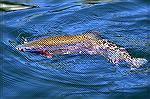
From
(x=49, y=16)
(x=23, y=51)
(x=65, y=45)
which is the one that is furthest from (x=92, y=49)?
(x=49, y=16)

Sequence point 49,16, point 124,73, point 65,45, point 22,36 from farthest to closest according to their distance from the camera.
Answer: point 49,16, point 22,36, point 65,45, point 124,73

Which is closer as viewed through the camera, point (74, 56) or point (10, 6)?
point (74, 56)

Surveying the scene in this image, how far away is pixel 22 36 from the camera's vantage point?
736 cm

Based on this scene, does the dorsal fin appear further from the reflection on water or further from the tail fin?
the reflection on water

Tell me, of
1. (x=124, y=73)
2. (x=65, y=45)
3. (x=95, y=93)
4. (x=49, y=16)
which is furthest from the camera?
(x=49, y=16)

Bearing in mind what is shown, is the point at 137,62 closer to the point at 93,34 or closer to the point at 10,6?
the point at 93,34

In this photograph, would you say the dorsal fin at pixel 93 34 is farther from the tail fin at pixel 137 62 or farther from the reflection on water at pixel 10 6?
the reflection on water at pixel 10 6

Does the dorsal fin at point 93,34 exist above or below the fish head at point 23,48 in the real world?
above

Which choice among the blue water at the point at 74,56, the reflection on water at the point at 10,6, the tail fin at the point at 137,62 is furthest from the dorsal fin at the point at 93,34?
the reflection on water at the point at 10,6

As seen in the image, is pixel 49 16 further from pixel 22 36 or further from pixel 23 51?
pixel 23 51

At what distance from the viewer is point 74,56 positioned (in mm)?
6594

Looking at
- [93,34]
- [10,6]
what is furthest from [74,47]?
[10,6]

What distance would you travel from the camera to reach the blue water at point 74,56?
5832 millimetres

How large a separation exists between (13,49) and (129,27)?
6.39ft
